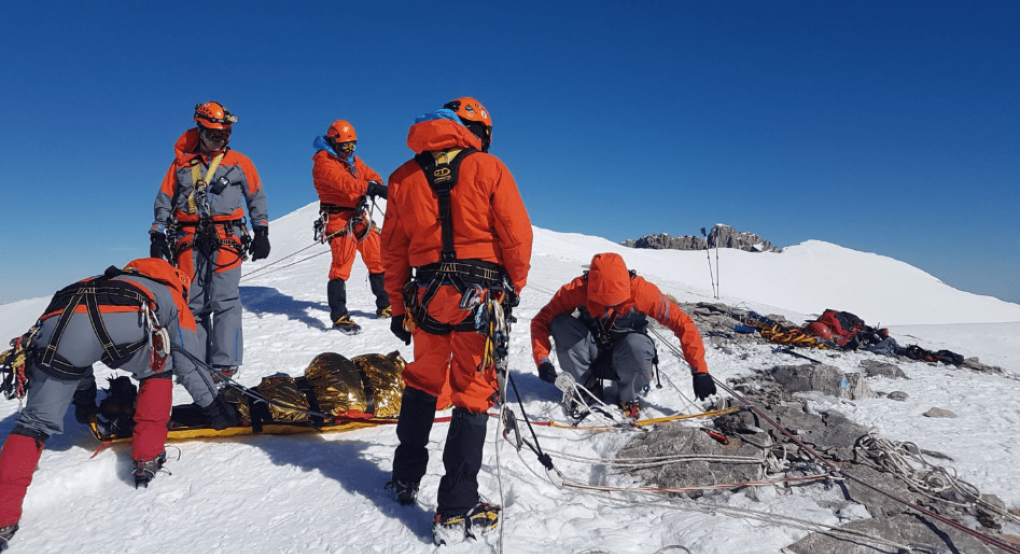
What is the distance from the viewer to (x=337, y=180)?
5.88m

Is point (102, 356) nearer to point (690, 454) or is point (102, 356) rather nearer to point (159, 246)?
point (159, 246)

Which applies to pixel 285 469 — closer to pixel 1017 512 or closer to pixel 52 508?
pixel 52 508

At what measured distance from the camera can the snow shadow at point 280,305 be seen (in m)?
6.42

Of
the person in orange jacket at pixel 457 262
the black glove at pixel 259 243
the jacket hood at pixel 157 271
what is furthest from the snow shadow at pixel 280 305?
the person in orange jacket at pixel 457 262

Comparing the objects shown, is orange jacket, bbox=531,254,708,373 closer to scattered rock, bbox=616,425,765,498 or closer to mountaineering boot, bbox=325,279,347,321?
scattered rock, bbox=616,425,765,498

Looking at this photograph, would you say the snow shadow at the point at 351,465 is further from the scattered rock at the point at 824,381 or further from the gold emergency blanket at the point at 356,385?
the scattered rock at the point at 824,381

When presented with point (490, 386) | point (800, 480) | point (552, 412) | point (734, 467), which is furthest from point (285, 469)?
point (800, 480)

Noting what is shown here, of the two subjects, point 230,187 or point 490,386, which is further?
point 230,187

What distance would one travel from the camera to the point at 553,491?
2.97m

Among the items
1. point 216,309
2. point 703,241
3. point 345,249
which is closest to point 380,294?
point 345,249

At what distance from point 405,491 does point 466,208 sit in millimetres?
1484

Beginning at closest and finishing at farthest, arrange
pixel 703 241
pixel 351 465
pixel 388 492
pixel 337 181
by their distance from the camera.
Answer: pixel 388 492, pixel 351 465, pixel 337 181, pixel 703 241

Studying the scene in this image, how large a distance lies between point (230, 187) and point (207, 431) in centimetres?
221

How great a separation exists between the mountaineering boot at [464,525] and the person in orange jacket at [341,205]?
12.8ft
